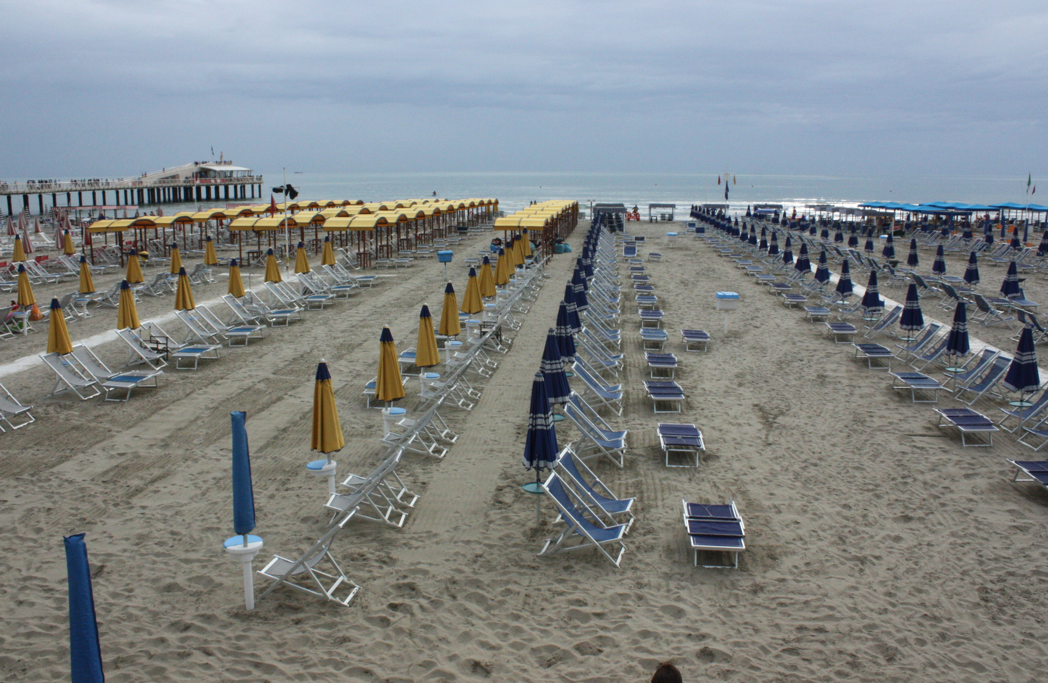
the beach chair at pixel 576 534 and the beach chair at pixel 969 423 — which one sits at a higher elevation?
the beach chair at pixel 969 423

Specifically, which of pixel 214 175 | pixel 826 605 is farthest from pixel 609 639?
pixel 214 175

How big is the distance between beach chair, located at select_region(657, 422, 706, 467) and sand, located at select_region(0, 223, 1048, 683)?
23cm

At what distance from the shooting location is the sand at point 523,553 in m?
4.24

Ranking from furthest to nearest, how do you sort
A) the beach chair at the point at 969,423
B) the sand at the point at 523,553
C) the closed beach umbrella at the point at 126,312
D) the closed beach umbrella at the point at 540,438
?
the closed beach umbrella at the point at 126,312, the beach chair at the point at 969,423, the closed beach umbrella at the point at 540,438, the sand at the point at 523,553

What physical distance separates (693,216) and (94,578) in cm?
4013

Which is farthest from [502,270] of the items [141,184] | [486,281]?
[141,184]

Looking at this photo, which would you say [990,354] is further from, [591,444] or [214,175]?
[214,175]

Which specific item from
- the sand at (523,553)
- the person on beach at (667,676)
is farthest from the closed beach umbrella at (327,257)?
the person on beach at (667,676)

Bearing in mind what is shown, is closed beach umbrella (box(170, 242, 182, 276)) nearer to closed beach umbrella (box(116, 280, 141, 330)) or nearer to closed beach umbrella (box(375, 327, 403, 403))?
closed beach umbrella (box(116, 280, 141, 330))

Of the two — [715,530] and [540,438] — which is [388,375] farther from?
[715,530]

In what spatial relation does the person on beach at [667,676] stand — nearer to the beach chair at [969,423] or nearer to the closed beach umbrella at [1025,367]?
the beach chair at [969,423]

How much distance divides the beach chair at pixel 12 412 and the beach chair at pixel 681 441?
7.17 meters

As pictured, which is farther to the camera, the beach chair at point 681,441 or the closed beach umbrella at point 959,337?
the closed beach umbrella at point 959,337

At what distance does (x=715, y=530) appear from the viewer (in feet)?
17.7
